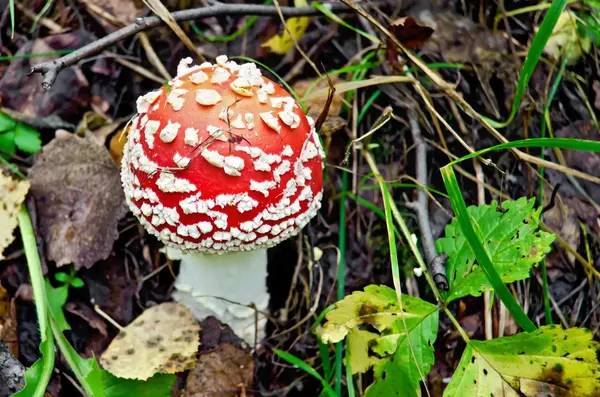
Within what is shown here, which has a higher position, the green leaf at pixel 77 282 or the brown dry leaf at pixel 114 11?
the brown dry leaf at pixel 114 11

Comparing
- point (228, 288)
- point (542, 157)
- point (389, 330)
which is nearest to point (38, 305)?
point (228, 288)

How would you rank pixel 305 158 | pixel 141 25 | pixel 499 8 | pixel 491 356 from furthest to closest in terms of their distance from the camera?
pixel 499 8
pixel 141 25
pixel 305 158
pixel 491 356

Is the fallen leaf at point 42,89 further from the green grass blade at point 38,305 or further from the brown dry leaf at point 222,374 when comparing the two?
the brown dry leaf at point 222,374

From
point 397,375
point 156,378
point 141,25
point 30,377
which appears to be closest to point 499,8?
point 141,25

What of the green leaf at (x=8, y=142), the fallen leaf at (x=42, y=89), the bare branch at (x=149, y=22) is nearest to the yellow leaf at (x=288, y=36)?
the bare branch at (x=149, y=22)

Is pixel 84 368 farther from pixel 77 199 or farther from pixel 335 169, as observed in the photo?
pixel 335 169

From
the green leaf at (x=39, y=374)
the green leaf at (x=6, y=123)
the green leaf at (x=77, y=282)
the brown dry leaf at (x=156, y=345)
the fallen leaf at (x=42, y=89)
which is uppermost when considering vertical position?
the fallen leaf at (x=42, y=89)

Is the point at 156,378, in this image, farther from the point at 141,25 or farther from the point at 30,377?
the point at 141,25
